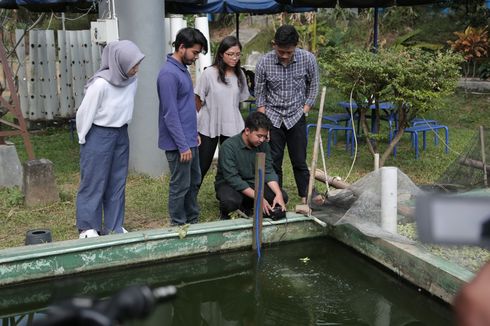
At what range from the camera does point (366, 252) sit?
191 inches

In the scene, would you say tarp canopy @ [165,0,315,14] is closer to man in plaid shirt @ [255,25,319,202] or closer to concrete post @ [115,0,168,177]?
concrete post @ [115,0,168,177]

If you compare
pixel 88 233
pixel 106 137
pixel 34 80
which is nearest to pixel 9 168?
pixel 88 233

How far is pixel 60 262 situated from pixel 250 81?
581cm

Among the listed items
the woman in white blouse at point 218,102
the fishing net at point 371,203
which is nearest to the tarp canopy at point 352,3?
the woman in white blouse at point 218,102

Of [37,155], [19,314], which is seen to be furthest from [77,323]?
[37,155]

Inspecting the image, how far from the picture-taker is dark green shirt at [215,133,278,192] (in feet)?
17.2

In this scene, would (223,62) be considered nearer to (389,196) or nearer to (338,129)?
(389,196)

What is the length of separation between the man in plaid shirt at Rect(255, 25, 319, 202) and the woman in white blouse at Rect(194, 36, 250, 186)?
22 centimetres

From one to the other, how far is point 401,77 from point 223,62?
2.06 metres

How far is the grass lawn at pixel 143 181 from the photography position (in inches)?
220

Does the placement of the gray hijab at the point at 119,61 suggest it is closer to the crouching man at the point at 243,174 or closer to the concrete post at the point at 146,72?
the crouching man at the point at 243,174

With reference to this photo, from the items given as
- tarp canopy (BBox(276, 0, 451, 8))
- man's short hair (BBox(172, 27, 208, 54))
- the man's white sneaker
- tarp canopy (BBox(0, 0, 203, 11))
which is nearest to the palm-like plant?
tarp canopy (BBox(276, 0, 451, 8))

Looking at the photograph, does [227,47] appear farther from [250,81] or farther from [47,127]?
[47,127]

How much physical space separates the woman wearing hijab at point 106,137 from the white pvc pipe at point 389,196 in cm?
202
